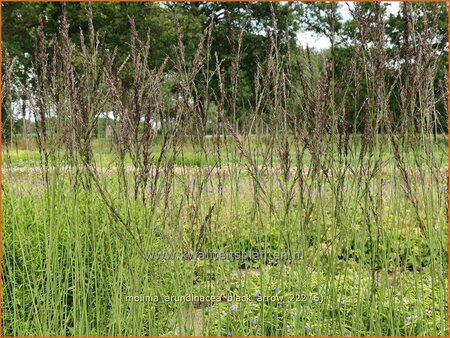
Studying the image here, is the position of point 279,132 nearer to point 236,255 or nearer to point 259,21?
point 236,255

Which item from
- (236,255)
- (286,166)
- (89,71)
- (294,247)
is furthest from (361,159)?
(89,71)

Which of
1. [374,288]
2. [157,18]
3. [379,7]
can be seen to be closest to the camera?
A: [379,7]

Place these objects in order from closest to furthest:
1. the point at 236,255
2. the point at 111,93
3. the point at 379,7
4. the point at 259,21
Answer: the point at 111,93, the point at 379,7, the point at 236,255, the point at 259,21

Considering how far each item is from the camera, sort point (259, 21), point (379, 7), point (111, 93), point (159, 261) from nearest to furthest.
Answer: point (111, 93)
point (379, 7)
point (159, 261)
point (259, 21)

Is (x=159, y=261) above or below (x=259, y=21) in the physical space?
below

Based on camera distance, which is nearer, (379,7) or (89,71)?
(379,7)

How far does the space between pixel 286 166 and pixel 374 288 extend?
57 centimetres

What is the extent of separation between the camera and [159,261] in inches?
76.3

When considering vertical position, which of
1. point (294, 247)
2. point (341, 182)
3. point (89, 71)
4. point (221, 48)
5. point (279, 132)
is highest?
point (221, 48)

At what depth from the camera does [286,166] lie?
162cm

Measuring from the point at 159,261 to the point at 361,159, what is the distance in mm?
835

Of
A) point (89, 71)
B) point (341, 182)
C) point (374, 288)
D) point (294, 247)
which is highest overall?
point (89, 71)

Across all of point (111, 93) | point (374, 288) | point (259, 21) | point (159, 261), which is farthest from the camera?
point (259, 21)

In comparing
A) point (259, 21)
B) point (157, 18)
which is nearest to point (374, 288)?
point (157, 18)
